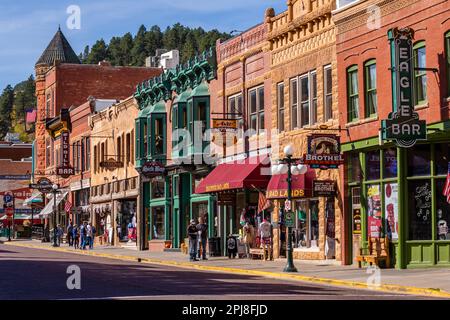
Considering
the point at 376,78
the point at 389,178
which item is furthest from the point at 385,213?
the point at 376,78

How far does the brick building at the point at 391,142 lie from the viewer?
1126 inches

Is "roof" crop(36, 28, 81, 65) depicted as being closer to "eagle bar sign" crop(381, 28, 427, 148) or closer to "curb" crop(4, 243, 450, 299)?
"curb" crop(4, 243, 450, 299)

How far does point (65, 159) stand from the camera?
73875 millimetres

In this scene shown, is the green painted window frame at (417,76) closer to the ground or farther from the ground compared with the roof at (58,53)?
closer to the ground

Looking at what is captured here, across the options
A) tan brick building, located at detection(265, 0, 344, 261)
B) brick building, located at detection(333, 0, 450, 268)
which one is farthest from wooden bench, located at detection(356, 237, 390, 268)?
tan brick building, located at detection(265, 0, 344, 261)

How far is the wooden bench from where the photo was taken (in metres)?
30.7

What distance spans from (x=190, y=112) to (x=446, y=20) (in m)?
20.7

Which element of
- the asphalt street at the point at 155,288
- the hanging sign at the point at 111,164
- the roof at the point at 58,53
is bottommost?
the asphalt street at the point at 155,288

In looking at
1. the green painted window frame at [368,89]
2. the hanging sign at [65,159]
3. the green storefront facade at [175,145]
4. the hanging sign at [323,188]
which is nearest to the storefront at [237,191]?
the green storefront facade at [175,145]

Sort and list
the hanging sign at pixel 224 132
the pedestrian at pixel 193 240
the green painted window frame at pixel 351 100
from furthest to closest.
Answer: the hanging sign at pixel 224 132 < the pedestrian at pixel 193 240 < the green painted window frame at pixel 351 100

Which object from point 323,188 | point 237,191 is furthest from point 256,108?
point 323,188

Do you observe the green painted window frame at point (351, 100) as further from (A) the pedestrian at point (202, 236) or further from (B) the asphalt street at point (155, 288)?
(A) the pedestrian at point (202, 236)

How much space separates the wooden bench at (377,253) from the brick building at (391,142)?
235 mm
